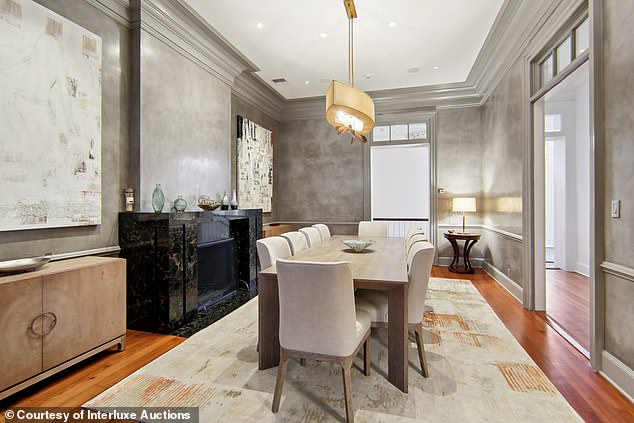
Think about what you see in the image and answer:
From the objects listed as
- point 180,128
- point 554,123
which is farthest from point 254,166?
point 554,123

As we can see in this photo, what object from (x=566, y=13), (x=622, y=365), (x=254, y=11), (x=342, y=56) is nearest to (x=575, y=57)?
(x=566, y=13)

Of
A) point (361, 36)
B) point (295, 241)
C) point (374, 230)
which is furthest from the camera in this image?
point (374, 230)

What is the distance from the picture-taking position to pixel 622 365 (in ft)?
6.61

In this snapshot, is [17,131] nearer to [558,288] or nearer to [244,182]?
[244,182]

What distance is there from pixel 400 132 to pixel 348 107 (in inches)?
146

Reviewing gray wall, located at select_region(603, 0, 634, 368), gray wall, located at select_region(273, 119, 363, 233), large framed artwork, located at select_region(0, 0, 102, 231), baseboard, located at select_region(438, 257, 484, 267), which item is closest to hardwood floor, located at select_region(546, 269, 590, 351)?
gray wall, located at select_region(603, 0, 634, 368)

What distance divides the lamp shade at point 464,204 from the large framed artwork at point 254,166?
340cm

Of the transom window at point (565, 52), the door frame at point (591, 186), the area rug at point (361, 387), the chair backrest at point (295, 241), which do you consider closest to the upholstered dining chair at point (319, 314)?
the area rug at point (361, 387)

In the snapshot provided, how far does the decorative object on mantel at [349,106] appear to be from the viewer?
2.87 m

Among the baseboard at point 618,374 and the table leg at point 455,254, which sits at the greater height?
the table leg at point 455,254

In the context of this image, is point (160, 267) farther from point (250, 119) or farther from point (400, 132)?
point (400, 132)

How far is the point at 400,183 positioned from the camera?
7938 millimetres

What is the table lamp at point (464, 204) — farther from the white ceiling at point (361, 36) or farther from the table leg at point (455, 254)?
the white ceiling at point (361, 36)

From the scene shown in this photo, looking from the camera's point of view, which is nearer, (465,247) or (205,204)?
(205,204)
